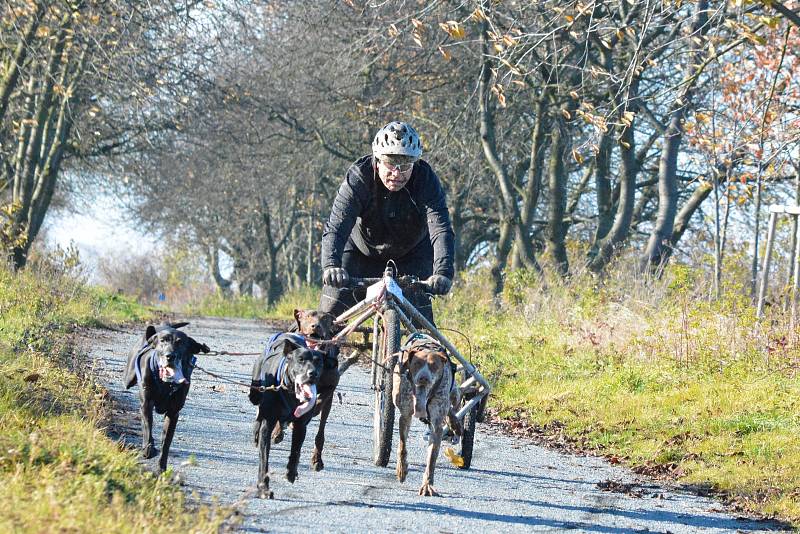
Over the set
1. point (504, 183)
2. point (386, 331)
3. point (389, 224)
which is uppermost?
point (504, 183)

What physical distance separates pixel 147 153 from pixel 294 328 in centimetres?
2289

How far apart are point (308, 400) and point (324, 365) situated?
443mm

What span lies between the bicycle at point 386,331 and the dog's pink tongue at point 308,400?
2.32ft

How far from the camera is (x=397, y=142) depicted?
Answer: 754 centimetres

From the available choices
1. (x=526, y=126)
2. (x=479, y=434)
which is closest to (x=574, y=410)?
(x=479, y=434)

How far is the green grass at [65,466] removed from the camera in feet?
14.8

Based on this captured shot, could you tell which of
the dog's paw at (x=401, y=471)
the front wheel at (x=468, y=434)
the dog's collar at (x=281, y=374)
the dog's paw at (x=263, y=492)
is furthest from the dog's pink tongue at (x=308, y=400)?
the front wheel at (x=468, y=434)

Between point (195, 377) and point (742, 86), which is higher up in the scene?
point (742, 86)

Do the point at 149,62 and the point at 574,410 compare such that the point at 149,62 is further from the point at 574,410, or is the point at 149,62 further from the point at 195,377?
the point at 574,410

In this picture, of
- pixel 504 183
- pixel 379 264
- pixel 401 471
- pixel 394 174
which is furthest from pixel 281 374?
pixel 504 183

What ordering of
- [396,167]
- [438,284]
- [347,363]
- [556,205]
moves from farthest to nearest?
[556,205] → [347,363] → [396,167] → [438,284]

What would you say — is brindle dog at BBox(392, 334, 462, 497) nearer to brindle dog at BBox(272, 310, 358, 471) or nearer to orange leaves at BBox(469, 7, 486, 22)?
brindle dog at BBox(272, 310, 358, 471)

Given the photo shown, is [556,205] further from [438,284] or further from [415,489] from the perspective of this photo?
[415,489]

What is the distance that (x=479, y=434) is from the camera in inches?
416
